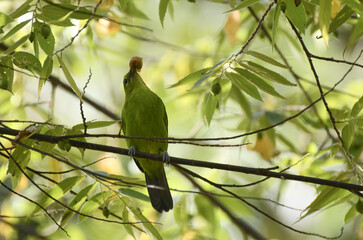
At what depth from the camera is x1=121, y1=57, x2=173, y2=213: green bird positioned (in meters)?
3.89

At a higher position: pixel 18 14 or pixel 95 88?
pixel 95 88

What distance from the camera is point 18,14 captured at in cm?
255

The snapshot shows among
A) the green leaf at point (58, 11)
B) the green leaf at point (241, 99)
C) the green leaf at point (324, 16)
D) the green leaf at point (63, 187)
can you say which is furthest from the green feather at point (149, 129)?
the green leaf at point (324, 16)

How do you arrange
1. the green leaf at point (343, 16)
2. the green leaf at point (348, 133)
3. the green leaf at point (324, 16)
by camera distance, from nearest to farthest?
the green leaf at point (324, 16) → the green leaf at point (343, 16) → the green leaf at point (348, 133)

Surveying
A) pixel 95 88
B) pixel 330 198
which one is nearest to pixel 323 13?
pixel 330 198

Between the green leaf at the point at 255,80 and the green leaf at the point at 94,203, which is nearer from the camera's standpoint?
the green leaf at the point at 255,80

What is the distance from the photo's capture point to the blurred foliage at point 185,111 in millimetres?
2635

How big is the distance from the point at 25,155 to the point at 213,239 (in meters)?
1.88

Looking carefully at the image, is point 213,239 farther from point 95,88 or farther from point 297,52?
point 95,88

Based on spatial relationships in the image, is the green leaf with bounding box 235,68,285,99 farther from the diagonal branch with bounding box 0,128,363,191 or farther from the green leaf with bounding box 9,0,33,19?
the green leaf with bounding box 9,0,33,19

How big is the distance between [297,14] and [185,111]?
2.82 metres

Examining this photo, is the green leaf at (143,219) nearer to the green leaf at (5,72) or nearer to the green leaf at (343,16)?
the green leaf at (5,72)

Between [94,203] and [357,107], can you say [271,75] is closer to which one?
[357,107]

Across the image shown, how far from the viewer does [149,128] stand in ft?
12.9
